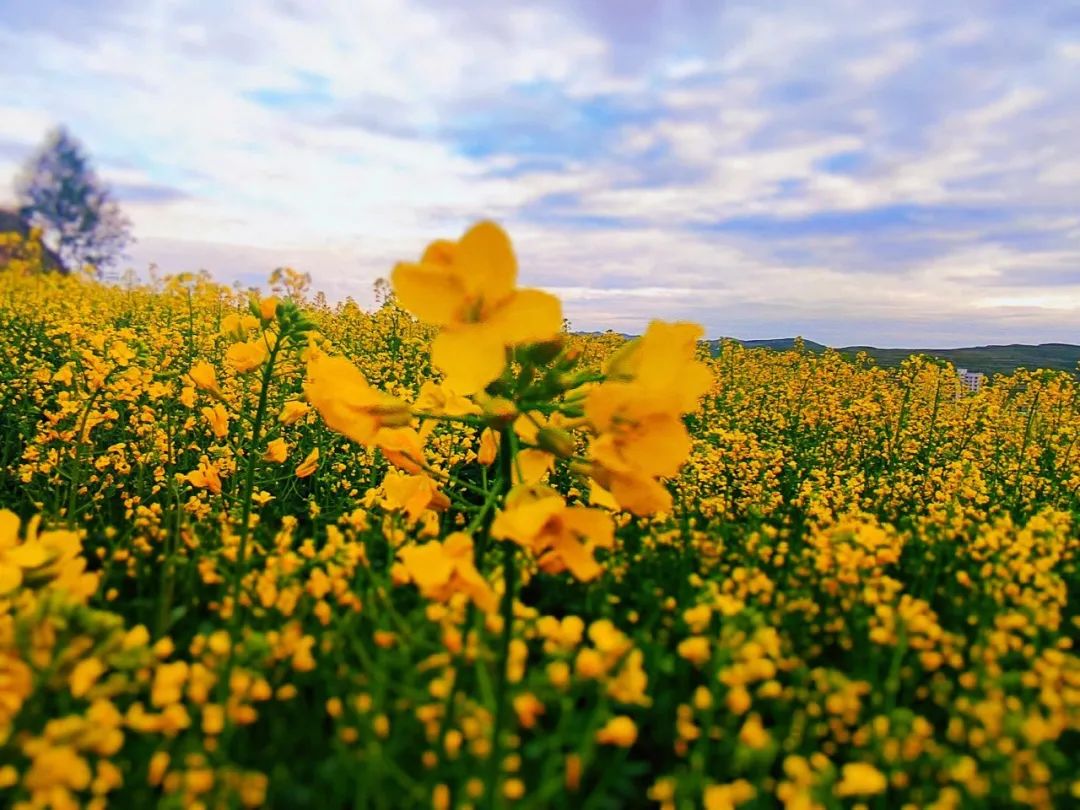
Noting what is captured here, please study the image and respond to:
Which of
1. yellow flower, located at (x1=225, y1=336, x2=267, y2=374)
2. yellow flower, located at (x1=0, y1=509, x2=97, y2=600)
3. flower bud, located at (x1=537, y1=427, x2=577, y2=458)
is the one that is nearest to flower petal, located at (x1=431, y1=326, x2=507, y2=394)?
flower bud, located at (x1=537, y1=427, x2=577, y2=458)

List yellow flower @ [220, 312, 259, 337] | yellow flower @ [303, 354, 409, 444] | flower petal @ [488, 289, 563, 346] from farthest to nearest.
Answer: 1. yellow flower @ [220, 312, 259, 337]
2. yellow flower @ [303, 354, 409, 444]
3. flower petal @ [488, 289, 563, 346]

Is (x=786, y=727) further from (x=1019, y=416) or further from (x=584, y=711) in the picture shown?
(x=1019, y=416)

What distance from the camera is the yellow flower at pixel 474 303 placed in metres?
1.36

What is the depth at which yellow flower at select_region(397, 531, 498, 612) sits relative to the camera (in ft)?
4.25

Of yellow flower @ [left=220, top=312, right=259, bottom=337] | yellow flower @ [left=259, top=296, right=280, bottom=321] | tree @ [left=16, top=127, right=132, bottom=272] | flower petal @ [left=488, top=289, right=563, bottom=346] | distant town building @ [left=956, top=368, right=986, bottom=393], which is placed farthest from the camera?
tree @ [left=16, top=127, right=132, bottom=272]

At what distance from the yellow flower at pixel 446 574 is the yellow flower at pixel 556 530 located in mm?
79

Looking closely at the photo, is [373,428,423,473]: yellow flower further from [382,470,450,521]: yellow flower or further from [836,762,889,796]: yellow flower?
[836,762,889,796]: yellow flower

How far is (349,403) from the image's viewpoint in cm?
171

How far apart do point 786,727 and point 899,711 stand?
0.23m

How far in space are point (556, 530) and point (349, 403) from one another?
604mm

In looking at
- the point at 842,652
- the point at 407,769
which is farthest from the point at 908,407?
the point at 407,769

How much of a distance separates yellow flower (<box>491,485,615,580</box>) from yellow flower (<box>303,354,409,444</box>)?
453 millimetres

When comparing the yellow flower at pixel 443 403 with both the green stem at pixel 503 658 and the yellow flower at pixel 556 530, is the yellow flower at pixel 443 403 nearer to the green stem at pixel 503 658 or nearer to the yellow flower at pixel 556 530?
the green stem at pixel 503 658

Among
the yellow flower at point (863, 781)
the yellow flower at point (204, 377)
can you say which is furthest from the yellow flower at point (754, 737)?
the yellow flower at point (204, 377)
